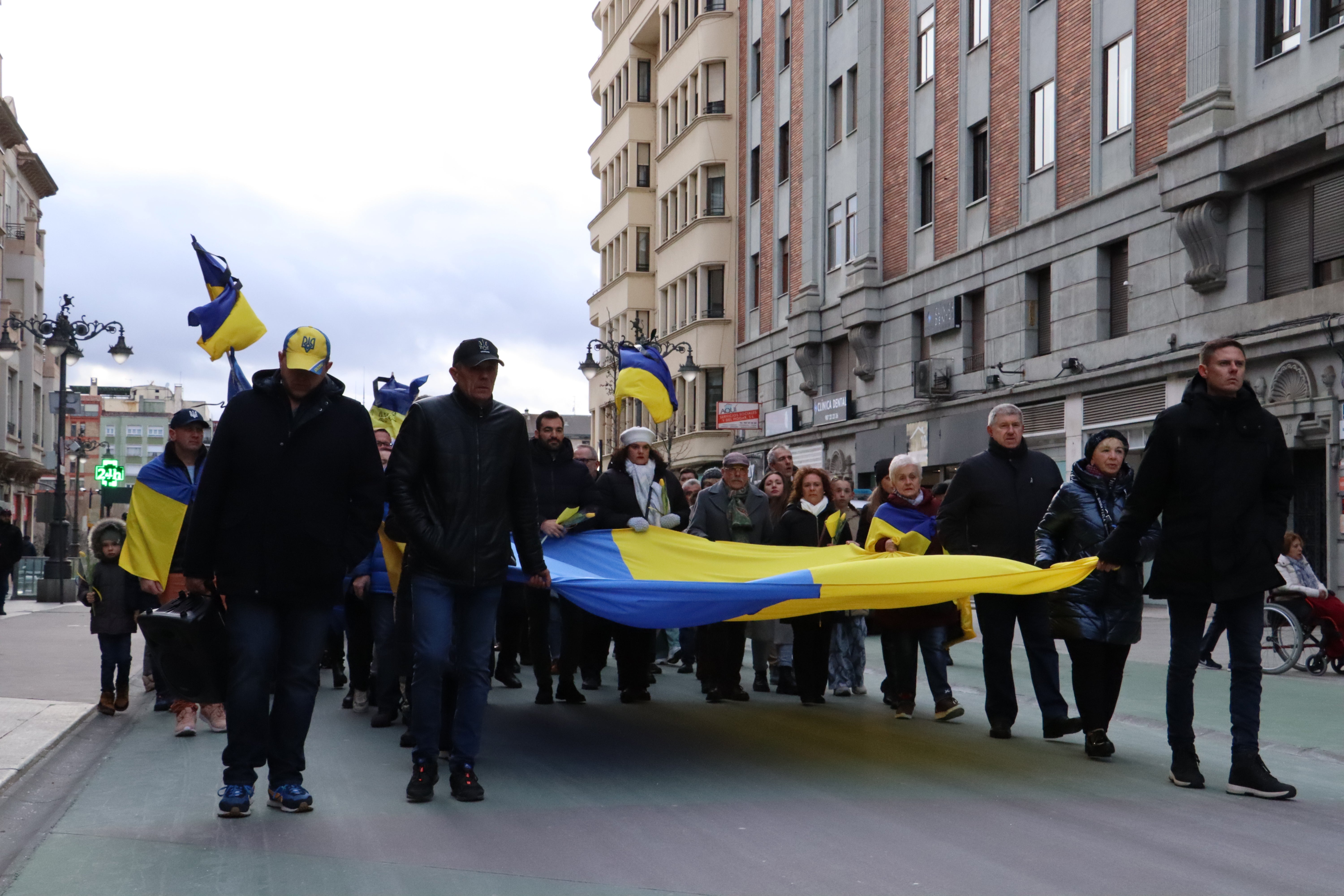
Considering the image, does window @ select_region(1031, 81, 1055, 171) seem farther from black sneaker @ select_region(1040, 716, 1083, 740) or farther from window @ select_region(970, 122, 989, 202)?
black sneaker @ select_region(1040, 716, 1083, 740)

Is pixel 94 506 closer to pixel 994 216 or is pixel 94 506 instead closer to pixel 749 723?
pixel 994 216

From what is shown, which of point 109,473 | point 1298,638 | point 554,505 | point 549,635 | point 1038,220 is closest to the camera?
point 554,505

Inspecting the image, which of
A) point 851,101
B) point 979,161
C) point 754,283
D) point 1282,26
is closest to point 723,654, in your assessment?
point 1282,26

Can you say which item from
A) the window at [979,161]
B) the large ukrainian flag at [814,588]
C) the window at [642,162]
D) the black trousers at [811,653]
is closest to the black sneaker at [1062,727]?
the large ukrainian flag at [814,588]

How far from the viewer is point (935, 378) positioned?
33469 millimetres

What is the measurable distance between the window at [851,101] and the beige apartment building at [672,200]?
10.3 meters

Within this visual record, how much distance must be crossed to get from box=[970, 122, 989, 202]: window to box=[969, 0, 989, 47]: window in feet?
5.83

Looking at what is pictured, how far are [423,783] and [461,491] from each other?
1.40 meters

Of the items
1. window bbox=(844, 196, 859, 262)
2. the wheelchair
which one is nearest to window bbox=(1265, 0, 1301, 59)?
the wheelchair

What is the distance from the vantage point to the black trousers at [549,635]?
446 inches

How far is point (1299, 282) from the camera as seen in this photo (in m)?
22.4

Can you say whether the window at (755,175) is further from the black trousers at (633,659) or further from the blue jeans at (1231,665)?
the blue jeans at (1231,665)

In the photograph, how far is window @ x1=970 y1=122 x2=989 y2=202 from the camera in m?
32.1

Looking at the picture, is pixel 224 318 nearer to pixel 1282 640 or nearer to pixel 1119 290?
pixel 1282 640
